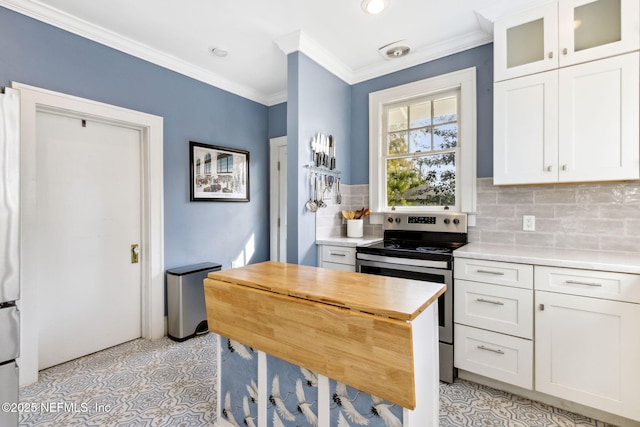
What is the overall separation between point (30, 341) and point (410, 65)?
3.82 metres

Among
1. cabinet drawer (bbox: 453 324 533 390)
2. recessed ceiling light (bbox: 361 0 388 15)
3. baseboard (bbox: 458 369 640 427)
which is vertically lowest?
baseboard (bbox: 458 369 640 427)

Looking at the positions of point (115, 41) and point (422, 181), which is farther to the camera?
point (422, 181)

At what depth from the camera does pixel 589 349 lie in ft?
5.77

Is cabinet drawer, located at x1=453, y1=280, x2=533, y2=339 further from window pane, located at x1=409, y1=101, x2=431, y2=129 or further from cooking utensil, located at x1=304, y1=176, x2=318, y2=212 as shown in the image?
window pane, located at x1=409, y1=101, x2=431, y2=129

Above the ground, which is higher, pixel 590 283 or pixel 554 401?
pixel 590 283

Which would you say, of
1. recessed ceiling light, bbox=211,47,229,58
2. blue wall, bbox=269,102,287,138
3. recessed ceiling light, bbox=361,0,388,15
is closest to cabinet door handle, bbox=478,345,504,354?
recessed ceiling light, bbox=361,0,388,15

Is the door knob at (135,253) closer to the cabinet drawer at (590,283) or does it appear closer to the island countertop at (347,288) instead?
the island countertop at (347,288)

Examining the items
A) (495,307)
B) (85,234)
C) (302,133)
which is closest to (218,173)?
(302,133)

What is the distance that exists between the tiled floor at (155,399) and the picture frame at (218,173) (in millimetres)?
1573

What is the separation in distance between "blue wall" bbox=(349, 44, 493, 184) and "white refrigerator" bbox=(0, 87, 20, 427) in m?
2.64

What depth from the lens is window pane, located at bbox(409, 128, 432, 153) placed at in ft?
9.70

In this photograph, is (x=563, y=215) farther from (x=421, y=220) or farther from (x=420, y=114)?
(x=420, y=114)

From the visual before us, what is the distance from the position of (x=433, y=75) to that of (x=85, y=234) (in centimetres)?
334

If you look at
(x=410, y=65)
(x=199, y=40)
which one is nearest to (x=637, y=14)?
(x=410, y=65)
